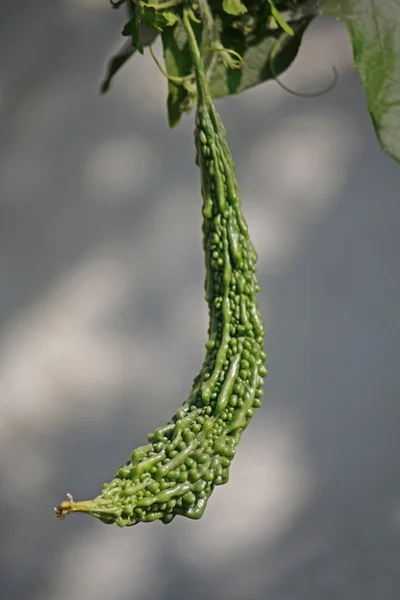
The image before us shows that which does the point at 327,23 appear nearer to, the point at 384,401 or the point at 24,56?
the point at 24,56

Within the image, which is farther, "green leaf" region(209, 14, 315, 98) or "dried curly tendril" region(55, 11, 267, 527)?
"green leaf" region(209, 14, 315, 98)

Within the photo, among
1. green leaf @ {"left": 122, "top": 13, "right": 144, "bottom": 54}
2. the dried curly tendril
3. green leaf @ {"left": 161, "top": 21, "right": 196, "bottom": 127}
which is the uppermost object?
green leaf @ {"left": 122, "top": 13, "right": 144, "bottom": 54}

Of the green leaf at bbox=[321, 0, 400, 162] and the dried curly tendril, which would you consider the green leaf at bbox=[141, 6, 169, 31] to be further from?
the green leaf at bbox=[321, 0, 400, 162]

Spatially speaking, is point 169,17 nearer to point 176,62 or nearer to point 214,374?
point 176,62

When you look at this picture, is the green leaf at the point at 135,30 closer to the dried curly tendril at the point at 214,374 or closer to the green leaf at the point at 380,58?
the dried curly tendril at the point at 214,374

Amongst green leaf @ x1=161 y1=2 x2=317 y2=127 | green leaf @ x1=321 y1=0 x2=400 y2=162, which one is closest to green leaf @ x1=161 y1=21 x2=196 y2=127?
green leaf @ x1=161 y1=2 x2=317 y2=127
